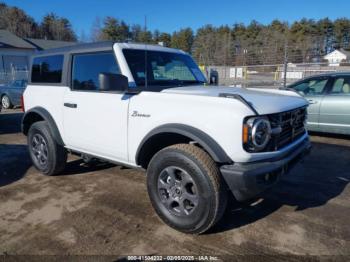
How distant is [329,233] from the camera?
317 centimetres

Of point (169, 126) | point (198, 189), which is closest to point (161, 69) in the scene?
point (169, 126)

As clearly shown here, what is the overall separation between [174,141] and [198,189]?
69 cm

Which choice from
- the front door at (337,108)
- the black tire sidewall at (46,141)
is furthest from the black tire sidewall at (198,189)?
the front door at (337,108)

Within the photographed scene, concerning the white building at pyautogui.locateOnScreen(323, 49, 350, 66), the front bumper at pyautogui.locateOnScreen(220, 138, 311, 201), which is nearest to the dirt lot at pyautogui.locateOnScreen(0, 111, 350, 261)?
the front bumper at pyautogui.locateOnScreen(220, 138, 311, 201)

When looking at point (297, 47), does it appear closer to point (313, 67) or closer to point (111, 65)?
point (313, 67)

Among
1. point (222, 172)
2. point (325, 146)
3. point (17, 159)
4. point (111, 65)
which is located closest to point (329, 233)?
point (222, 172)

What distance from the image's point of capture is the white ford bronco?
2.80 metres

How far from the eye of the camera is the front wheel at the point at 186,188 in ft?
9.36

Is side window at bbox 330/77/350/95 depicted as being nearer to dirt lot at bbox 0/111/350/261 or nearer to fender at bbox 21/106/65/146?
dirt lot at bbox 0/111/350/261

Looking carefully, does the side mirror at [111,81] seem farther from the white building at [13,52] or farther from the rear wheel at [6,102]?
the white building at [13,52]

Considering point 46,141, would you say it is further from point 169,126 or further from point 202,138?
point 202,138

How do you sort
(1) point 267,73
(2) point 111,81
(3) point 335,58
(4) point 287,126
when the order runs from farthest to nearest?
(3) point 335,58, (1) point 267,73, (4) point 287,126, (2) point 111,81

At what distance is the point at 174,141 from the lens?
3400mm

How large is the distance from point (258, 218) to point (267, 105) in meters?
1.37
